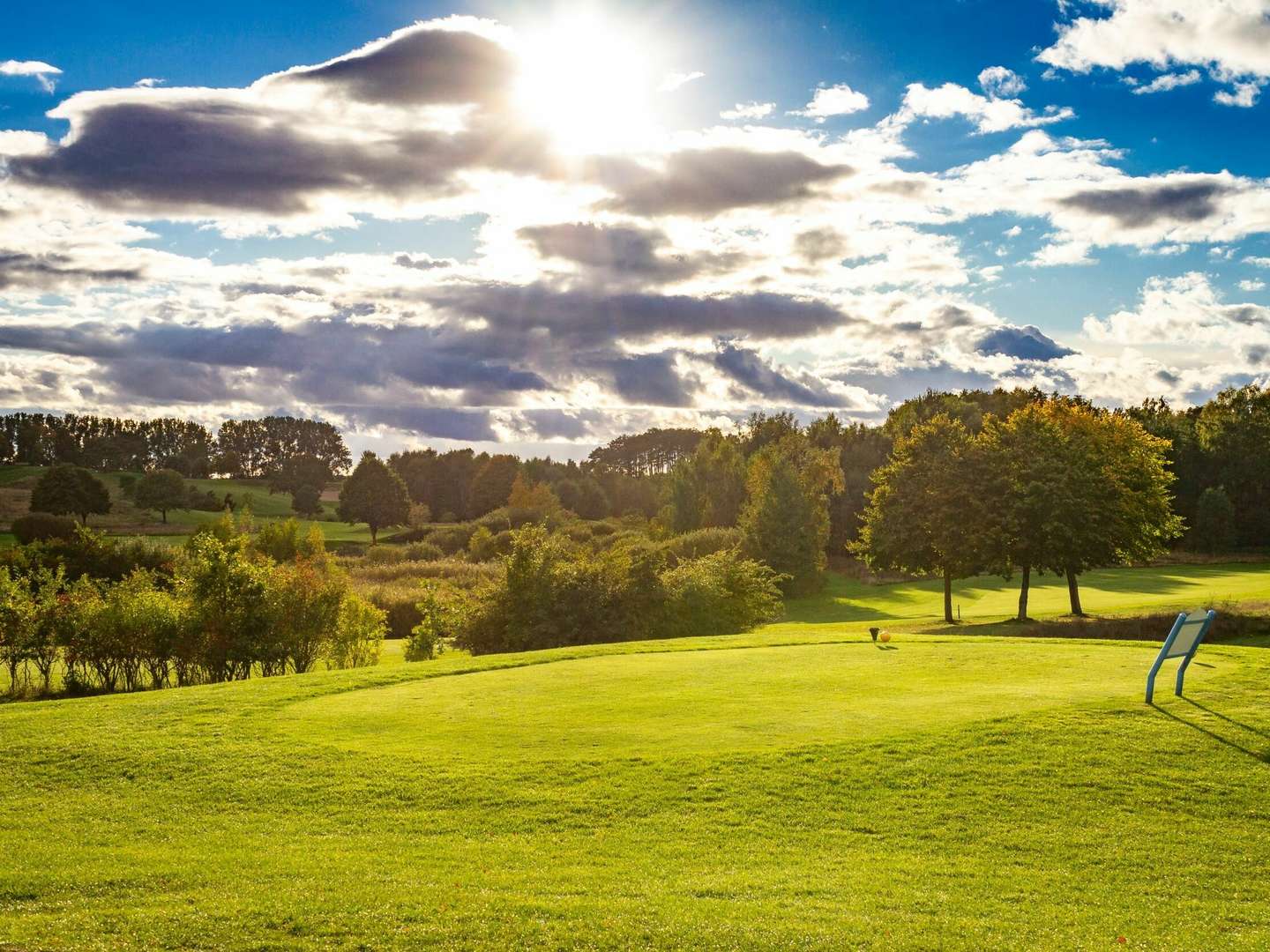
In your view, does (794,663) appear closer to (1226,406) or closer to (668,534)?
(668,534)

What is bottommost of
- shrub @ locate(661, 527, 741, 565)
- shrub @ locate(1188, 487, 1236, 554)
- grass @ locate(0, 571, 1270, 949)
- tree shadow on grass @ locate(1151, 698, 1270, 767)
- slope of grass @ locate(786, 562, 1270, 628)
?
slope of grass @ locate(786, 562, 1270, 628)

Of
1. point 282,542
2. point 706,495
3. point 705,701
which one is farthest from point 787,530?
point 705,701

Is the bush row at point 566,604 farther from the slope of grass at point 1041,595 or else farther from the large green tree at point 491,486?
the large green tree at point 491,486

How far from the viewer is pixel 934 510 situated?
44719mm

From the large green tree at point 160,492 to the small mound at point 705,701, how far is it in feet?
321

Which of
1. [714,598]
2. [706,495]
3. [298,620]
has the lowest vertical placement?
[714,598]

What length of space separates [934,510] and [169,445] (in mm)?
158800

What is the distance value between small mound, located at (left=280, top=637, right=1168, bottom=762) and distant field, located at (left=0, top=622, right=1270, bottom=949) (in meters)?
0.11

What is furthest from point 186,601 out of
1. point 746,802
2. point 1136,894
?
point 1136,894

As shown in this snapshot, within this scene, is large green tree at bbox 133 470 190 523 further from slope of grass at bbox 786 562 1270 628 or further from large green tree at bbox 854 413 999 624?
large green tree at bbox 854 413 999 624

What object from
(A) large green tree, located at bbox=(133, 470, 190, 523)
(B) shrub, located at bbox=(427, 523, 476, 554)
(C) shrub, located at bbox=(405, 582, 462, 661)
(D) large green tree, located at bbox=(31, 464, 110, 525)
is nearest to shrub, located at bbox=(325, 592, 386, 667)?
(C) shrub, located at bbox=(405, 582, 462, 661)

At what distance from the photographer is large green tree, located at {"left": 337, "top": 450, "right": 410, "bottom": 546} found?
4316 inches

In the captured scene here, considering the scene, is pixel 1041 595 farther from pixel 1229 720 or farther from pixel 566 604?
pixel 1229 720

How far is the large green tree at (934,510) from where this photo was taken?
43125 mm
